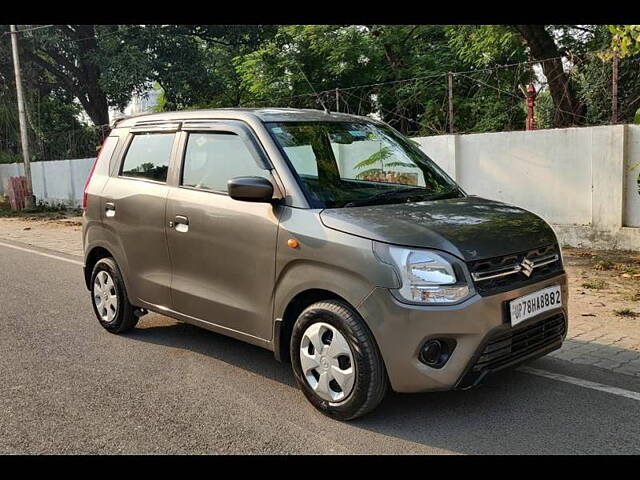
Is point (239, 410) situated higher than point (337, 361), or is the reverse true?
point (337, 361)

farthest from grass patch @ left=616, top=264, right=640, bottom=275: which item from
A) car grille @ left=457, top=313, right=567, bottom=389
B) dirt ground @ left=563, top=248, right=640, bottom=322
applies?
car grille @ left=457, top=313, right=567, bottom=389

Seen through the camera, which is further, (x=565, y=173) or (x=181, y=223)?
(x=565, y=173)

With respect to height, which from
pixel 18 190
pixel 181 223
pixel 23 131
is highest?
pixel 23 131

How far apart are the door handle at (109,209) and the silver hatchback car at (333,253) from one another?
23 millimetres

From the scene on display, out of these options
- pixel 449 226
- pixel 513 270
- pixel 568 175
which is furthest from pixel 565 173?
pixel 449 226

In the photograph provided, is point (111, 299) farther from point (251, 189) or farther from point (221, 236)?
point (251, 189)

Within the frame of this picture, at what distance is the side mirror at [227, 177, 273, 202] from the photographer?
13.7ft

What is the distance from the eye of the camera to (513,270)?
3.90 metres

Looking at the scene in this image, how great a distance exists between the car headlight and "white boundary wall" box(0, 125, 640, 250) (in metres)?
6.07

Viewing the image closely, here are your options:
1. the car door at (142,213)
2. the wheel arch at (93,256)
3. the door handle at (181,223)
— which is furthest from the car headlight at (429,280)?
the wheel arch at (93,256)

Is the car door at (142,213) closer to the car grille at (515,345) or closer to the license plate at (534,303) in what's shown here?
the car grille at (515,345)

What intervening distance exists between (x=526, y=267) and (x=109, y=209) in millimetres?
3543

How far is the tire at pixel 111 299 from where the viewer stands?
5812 mm
